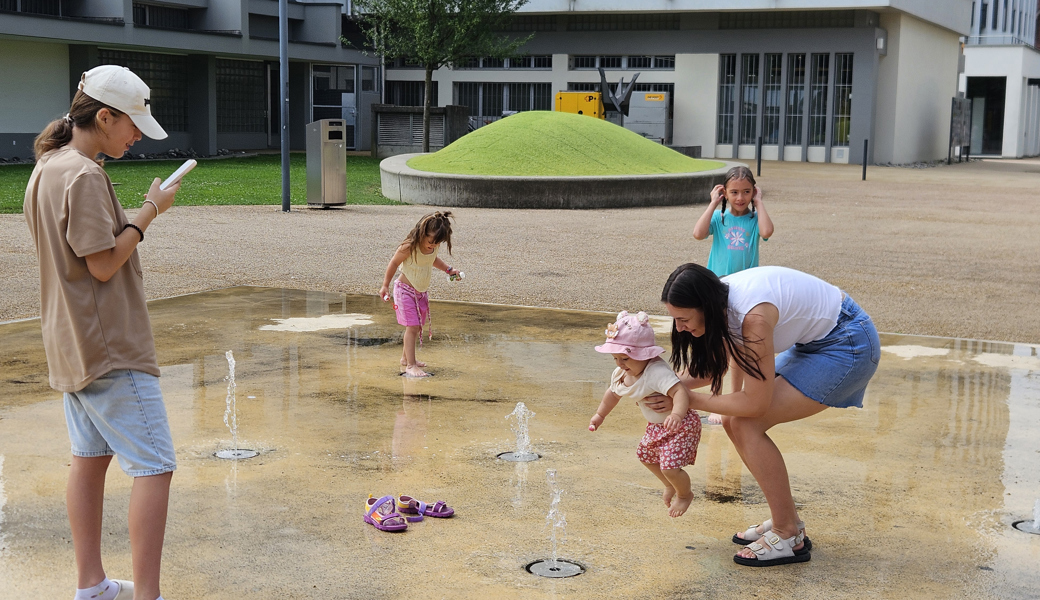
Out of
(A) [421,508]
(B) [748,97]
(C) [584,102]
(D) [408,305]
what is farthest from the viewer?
(B) [748,97]

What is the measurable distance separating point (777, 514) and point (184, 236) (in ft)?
38.2

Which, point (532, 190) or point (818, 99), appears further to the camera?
point (818, 99)

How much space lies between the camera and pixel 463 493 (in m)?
4.75

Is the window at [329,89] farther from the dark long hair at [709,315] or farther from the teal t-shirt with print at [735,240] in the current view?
the dark long hair at [709,315]

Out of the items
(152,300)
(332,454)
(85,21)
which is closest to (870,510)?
(332,454)

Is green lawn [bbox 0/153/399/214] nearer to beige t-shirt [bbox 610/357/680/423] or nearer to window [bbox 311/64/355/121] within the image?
window [bbox 311/64/355/121]

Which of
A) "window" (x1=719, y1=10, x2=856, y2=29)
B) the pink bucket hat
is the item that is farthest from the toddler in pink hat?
"window" (x1=719, y1=10, x2=856, y2=29)

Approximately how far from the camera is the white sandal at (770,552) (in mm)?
3961

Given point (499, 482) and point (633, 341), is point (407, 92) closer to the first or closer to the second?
point (499, 482)

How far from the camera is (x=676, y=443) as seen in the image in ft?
12.5

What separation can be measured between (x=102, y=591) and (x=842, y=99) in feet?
131

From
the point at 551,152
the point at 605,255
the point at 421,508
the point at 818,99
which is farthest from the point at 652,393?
the point at 818,99

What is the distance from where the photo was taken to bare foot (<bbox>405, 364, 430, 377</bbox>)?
6918mm

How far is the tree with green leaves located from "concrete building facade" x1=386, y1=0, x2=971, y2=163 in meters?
6.51
